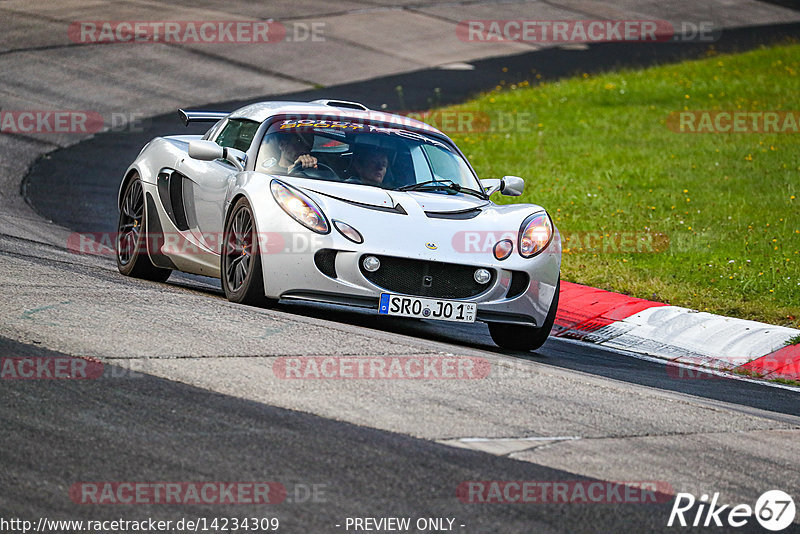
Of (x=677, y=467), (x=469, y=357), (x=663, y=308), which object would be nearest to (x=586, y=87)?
(x=663, y=308)

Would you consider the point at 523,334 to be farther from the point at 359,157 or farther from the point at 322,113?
the point at 322,113

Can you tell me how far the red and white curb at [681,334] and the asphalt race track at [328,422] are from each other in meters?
0.74

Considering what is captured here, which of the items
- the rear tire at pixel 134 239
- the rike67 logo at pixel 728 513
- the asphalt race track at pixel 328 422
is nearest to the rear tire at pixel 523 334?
the asphalt race track at pixel 328 422

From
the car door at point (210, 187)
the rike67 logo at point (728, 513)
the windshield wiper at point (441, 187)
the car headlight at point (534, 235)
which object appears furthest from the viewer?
the car door at point (210, 187)

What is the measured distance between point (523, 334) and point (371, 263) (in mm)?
1537

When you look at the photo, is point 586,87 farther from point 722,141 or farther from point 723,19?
point 723,19

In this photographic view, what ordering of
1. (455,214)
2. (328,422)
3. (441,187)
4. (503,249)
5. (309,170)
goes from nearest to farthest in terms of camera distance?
1. (328,422)
2. (503,249)
3. (455,214)
4. (309,170)
5. (441,187)

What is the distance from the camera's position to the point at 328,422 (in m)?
5.20

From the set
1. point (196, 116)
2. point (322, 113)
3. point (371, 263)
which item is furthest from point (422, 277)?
point (196, 116)

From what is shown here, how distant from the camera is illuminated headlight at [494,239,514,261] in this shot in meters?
7.86

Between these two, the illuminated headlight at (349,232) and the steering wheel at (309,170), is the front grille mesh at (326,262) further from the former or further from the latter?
the steering wheel at (309,170)

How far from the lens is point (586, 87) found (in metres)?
23.7

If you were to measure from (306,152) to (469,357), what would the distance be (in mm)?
2416

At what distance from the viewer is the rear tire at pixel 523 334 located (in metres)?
8.28
